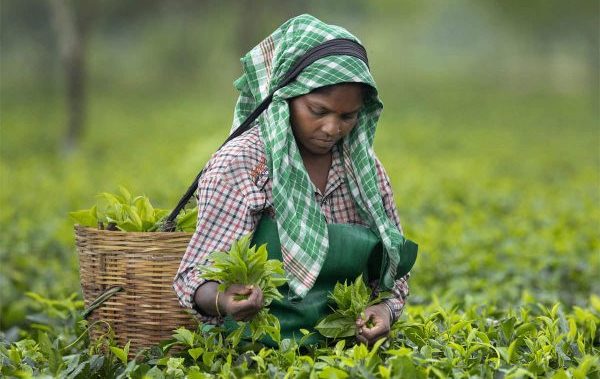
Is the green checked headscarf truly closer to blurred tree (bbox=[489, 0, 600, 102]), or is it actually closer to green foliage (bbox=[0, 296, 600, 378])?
green foliage (bbox=[0, 296, 600, 378])

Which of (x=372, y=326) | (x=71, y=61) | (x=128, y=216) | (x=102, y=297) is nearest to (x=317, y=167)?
(x=372, y=326)

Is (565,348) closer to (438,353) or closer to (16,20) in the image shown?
(438,353)

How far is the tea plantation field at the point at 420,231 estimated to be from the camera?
2.95 metres

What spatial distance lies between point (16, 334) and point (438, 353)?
1.98 metres

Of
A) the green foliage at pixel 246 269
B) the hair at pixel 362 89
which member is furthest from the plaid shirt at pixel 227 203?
the hair at pixel 362 89

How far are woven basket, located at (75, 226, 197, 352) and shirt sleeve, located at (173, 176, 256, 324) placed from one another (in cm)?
19

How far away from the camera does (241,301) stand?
107 inches

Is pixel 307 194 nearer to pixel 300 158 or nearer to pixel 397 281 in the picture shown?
pixel 300 158

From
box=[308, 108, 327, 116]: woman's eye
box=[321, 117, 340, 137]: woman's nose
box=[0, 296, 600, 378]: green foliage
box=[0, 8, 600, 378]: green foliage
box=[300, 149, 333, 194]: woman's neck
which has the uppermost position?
box=[308, 108, 327, 116]: woman's eye

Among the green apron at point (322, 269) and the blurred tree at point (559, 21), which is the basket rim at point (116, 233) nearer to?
the green apron at point (322, 269)

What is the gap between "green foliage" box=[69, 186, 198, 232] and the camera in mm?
3244

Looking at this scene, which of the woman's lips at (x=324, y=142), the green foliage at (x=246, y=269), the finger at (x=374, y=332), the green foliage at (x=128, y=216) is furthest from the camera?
the green foliage at (x=128, y=216)

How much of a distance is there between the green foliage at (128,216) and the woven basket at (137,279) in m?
0.08

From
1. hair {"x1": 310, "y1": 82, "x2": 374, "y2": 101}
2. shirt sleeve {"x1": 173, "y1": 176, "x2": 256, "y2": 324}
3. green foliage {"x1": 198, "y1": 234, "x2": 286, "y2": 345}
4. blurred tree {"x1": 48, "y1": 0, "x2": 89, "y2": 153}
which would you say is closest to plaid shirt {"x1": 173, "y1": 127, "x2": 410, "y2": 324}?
shirt sleeve {"x1": 173, "y1": 176, "x2": 256, "y2": 324}
